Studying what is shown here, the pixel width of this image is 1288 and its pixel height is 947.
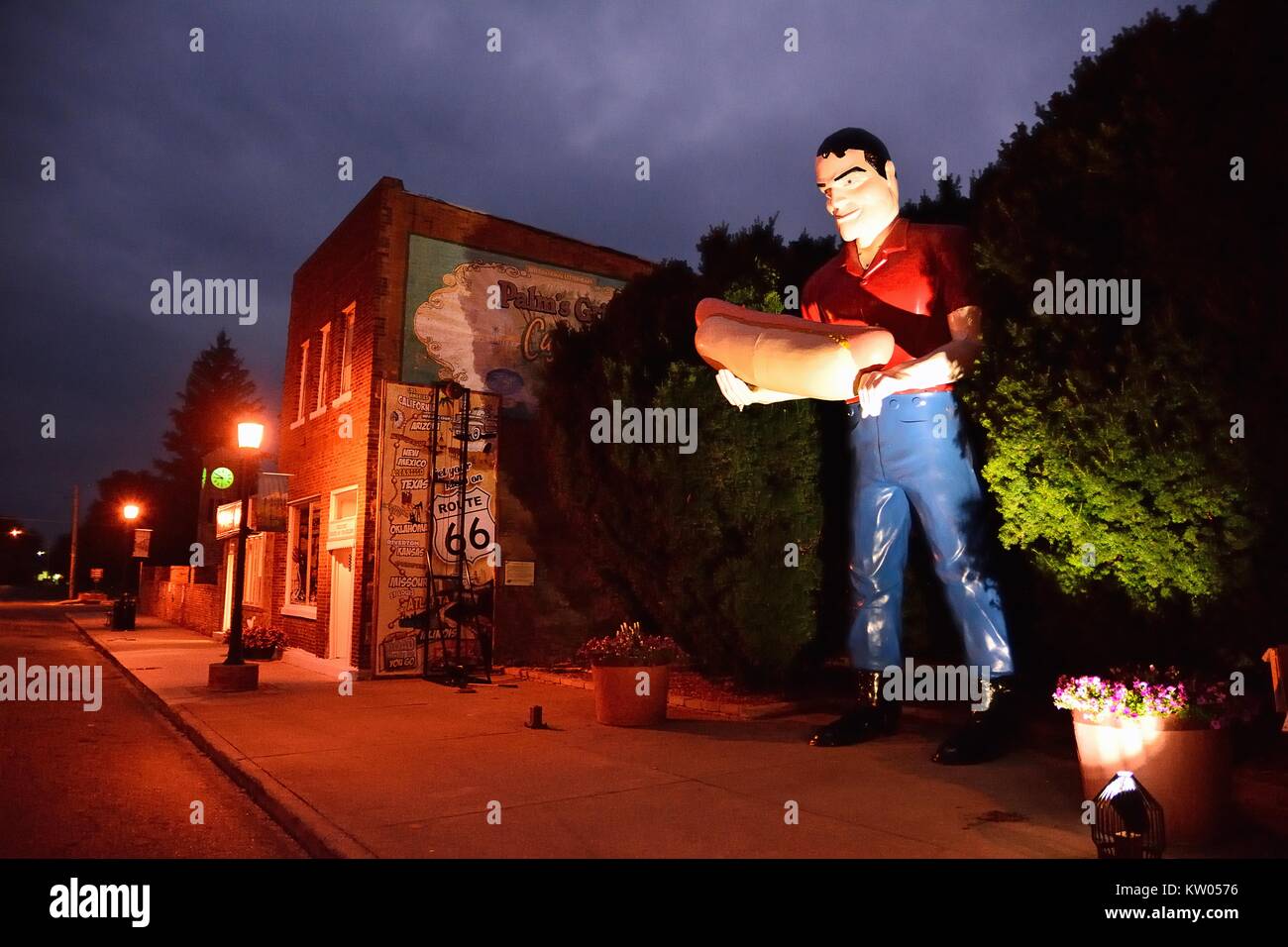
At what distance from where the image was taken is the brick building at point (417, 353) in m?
13.2

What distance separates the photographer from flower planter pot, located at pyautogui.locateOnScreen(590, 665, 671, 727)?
8070 mm

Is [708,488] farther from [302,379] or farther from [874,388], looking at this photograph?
[302,379]

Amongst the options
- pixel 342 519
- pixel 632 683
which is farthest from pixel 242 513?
pixel 632 683

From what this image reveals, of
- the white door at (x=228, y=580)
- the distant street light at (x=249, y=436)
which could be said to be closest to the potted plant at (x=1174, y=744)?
the distant street light at (x=249, y=436)

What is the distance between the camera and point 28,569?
420ft

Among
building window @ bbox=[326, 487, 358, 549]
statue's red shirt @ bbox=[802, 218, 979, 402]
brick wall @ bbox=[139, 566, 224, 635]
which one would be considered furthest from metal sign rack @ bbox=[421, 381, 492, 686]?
brick wall @ bbox=[139, 566, 224, 635]

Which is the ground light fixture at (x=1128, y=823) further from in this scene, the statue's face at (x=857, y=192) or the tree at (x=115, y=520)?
the tree at (x=115, y=520)

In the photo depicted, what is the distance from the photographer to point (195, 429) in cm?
6238

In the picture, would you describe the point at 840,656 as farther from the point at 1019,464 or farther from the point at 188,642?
the point at 188,642

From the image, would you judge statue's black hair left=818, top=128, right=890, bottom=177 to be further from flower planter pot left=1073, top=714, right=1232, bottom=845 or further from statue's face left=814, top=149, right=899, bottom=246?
flower planter pot left=1073, top=714, right=1232, bottom=845

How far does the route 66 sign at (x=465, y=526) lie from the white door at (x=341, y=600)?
153 cm

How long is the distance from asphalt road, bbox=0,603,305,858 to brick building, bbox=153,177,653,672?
12.8 ft
